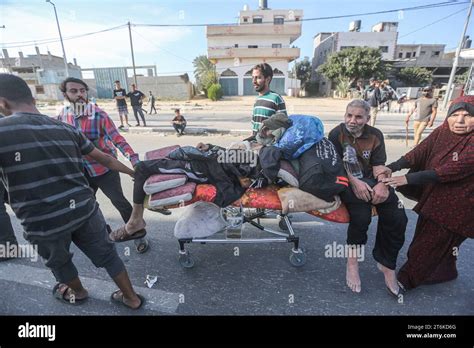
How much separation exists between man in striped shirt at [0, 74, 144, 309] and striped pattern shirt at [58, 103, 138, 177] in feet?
2.05

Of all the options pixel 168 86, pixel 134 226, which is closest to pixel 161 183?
pixel 134 226

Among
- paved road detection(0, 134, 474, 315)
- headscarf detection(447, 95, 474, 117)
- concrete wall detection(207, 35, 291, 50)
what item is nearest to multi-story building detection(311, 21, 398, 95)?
concrete wall detection(207, 35, 291, 50)

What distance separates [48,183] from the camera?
143 centimetres

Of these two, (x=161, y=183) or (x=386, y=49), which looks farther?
(x=386, y=49)

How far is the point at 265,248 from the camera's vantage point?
2545 mm

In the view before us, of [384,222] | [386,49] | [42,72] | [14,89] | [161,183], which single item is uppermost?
[386,49]

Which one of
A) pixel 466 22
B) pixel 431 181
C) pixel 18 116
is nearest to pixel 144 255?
pixel 18 116

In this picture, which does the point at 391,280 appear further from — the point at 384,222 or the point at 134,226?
the point at 134,226

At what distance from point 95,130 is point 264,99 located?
5.60 ft

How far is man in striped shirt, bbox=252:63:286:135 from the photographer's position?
2701 millimetres

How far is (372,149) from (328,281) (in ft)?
3.84

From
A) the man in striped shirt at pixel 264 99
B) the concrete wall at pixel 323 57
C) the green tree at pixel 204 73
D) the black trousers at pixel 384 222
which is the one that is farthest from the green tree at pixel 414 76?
the black trousers at pixel 384 222

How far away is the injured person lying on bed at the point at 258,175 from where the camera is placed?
1.90 m
